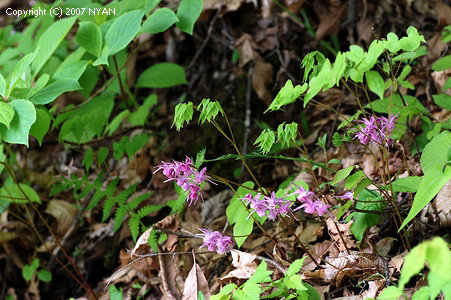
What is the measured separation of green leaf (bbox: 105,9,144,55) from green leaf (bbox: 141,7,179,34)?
12 centimetres

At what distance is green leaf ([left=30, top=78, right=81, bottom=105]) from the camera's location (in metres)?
2.02

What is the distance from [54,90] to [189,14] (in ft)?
2.48

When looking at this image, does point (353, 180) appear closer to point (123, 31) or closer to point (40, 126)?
point (123, 31)

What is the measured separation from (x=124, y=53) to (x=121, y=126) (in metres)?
0.75

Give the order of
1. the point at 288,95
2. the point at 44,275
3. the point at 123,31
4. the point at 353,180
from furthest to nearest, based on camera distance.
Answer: the point at 44,275 < the point at 123,31 < the point at 353,180 < the point at 288,95

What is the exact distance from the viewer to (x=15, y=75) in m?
1.88

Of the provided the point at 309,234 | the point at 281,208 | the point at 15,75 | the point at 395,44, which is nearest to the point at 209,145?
the point at 309,234

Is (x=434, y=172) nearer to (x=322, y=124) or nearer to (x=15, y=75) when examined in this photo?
(x=15, y=75)

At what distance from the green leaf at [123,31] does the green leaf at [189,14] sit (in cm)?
24

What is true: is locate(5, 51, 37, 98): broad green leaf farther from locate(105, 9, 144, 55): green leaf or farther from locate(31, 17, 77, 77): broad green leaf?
locate(105, 9, 144, 55): green leaf

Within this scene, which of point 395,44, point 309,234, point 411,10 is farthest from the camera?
point 411,10

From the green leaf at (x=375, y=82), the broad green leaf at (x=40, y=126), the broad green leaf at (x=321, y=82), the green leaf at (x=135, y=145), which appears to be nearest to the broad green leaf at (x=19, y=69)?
the broad green leaf at (x=40, y=126)

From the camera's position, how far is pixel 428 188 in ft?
3.93

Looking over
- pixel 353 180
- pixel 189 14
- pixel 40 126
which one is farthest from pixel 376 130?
pixel 40 126
